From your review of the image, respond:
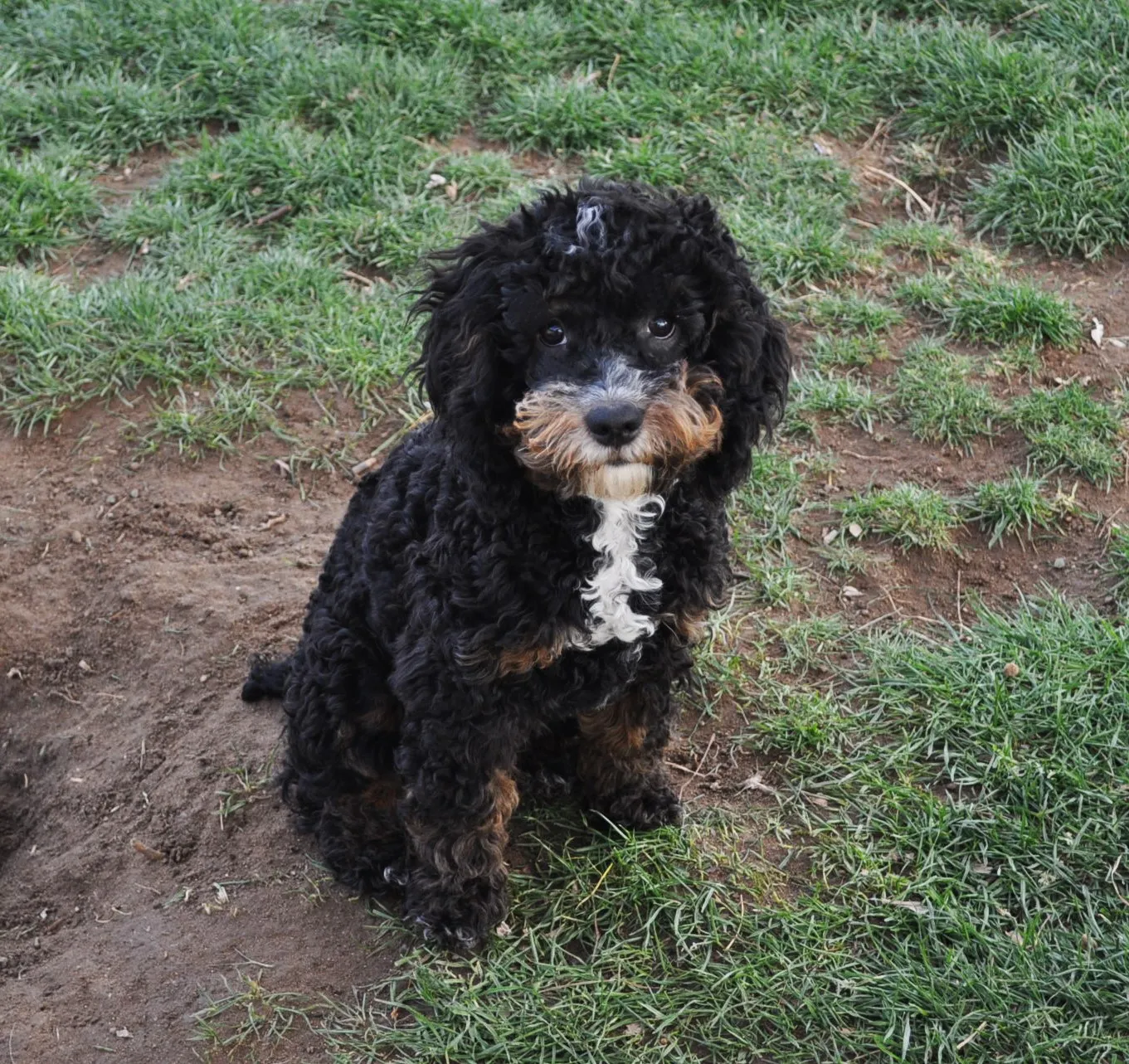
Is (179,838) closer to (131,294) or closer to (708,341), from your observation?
(708,341)

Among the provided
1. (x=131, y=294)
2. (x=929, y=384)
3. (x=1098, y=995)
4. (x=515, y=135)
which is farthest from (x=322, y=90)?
(x=1098, y=995)

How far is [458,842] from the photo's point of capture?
11.7 ft

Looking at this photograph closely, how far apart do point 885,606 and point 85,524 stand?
309 centimetres

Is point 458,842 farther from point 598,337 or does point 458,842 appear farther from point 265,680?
point 598,337

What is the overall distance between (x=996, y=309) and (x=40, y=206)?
455 cm

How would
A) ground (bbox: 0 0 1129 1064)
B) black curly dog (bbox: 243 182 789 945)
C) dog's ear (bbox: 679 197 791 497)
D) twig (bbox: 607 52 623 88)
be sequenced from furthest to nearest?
twig (bbox: 607 52 623 88), ground (bbox: 0 0 1129 1064), dog's ear (bbox: 679 197 791 497), black curly dog (bbox: 243 182 789 945)

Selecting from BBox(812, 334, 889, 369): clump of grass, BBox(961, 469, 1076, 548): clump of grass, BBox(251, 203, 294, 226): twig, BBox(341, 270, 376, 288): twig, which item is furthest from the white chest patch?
BBox(251, 203, 294, 226): twig

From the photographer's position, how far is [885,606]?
4.70m

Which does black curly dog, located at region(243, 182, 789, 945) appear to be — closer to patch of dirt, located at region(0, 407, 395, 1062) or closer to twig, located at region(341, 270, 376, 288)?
patch of dirt, located at region(0, 407, 395, 1062)

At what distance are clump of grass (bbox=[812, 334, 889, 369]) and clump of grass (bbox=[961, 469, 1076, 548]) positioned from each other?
0.90 m

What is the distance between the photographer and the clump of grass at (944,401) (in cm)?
526

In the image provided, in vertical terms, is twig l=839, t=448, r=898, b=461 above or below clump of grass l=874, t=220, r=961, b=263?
below

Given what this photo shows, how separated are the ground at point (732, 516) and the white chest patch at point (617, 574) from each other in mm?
822

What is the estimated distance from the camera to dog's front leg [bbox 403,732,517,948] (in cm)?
345
